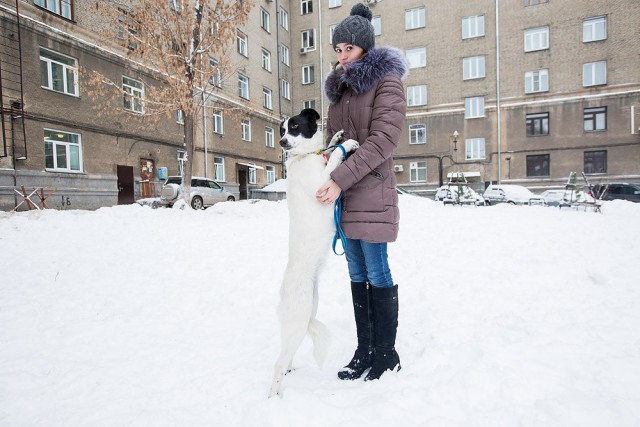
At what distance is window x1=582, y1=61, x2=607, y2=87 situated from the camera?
23.0m

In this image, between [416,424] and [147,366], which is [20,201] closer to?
[147,366]

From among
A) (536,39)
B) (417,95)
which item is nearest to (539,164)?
(536,39)

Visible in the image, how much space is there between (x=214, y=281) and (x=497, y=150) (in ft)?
84.2

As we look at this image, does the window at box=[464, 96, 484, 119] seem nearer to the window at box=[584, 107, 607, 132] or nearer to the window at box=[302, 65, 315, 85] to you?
the window at box=[584, 107, 607, 132]

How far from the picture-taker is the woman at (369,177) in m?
2.04

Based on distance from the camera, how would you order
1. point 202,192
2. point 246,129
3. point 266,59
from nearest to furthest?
point 202,192 → point 246,129 → point 266,59

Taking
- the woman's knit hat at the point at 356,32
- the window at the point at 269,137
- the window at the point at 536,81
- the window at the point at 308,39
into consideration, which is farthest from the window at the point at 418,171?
the woman's knit hat at the point at 356,32

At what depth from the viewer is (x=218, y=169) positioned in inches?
883

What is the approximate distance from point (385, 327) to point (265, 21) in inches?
1160

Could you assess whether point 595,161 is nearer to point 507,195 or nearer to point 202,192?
point 507,195

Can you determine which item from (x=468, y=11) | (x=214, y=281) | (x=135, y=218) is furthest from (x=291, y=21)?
(x=214, y=281)

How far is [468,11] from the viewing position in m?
25.1

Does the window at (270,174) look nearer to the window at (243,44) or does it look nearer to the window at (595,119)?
the window at (243,44)

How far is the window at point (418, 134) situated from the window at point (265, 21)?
13331mm
